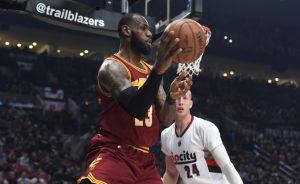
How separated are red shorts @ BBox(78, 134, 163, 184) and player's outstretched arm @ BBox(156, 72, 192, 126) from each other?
30cm

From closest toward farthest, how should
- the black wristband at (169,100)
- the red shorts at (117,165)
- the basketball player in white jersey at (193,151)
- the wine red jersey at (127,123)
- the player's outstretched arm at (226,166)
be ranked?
the red shorts at (117,165)
the wine red jersey at (127,123)
the black wristband at (169,100)
the player's outstretched arm at (226,166)
the basketball player in white jersey at (193,151)

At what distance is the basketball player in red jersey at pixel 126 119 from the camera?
3.56m

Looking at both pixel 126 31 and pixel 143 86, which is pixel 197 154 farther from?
pixel 143 86

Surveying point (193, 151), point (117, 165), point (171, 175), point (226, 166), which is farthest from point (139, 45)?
point (171, 175)

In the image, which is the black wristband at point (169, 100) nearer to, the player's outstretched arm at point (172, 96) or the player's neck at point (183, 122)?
the player's outstretched arm at point (172, 96)

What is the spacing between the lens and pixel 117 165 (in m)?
3.63

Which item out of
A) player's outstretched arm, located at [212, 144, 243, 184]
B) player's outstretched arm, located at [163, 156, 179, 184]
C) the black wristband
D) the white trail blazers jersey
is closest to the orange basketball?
the black wristband

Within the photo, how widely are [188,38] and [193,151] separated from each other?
207 cm

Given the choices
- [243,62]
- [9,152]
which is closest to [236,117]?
[243,62]

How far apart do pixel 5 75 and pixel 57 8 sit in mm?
17319

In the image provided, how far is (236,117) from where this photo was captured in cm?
2623

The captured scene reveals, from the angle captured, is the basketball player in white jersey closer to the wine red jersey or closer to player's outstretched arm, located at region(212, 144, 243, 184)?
player's outstretched arm, located at region(212, 144, 243, 184)

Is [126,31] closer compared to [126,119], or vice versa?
[126,119]

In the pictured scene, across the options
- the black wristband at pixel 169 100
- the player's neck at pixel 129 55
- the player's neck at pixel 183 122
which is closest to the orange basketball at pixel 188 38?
the black wristband at pixel 169 100
